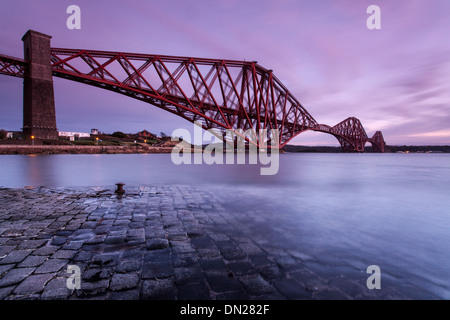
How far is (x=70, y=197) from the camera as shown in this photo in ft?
21.6

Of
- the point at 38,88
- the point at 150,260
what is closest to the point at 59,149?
the point at 38,88

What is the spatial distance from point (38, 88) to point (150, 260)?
3541 cm

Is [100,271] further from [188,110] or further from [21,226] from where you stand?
[188,110]

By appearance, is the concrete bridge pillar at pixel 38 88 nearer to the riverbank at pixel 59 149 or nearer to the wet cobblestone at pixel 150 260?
the riverbank at pixel 59 149

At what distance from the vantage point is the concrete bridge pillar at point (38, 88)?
27109 millimetres

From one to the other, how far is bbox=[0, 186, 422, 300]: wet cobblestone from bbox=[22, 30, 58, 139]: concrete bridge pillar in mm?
30446

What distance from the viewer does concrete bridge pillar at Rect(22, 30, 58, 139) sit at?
88.9ft

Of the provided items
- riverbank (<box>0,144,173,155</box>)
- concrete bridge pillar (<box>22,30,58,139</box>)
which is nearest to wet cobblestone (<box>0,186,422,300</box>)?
concrete bridge pillar (<box>22,30,58,139</box>)

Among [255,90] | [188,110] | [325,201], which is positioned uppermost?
[255,90]

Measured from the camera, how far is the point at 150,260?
2.82 metres

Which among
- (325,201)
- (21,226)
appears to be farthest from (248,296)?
(325,201)

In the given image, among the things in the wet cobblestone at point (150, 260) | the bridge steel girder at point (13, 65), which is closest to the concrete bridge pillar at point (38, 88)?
the bridge steel girder at point (13, 65)
